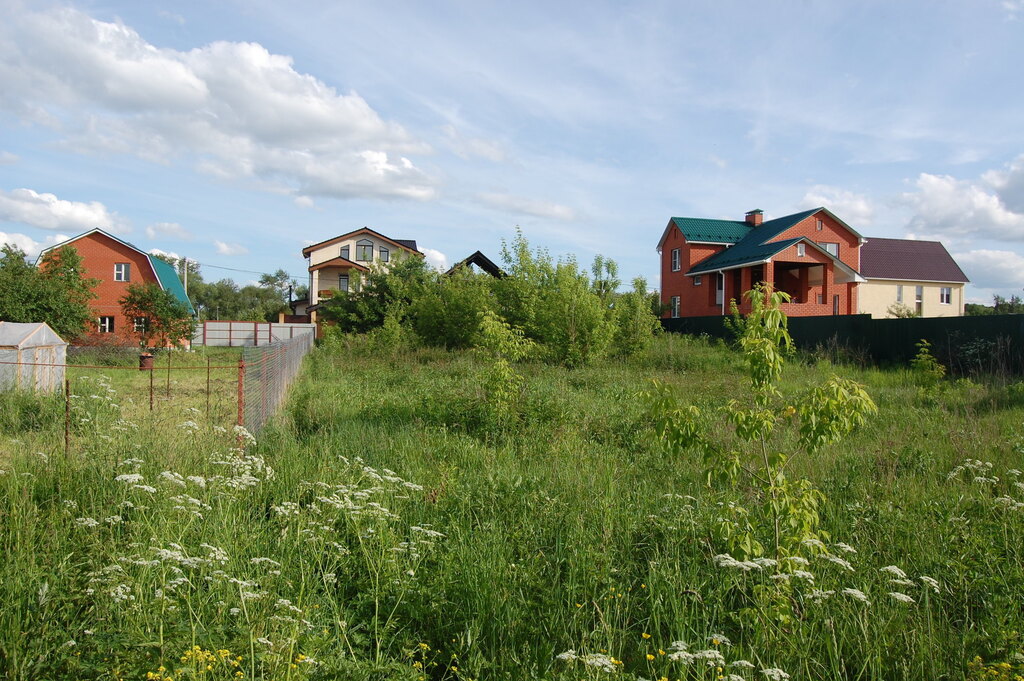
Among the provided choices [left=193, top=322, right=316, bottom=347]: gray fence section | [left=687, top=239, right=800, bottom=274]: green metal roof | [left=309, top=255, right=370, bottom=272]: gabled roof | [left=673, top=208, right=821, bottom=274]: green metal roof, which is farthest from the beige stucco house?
[left=193, top=322, right=316, bottom=347]: gray fence section

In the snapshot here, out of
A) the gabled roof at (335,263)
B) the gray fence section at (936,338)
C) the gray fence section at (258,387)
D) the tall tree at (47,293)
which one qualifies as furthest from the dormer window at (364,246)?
the gray fence section at (258,387)

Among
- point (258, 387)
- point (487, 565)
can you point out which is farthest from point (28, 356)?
point (487, 565)

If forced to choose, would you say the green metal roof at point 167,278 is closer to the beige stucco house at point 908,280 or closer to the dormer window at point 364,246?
the dormer window at point 364,246

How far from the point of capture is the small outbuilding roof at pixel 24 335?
13.4 m

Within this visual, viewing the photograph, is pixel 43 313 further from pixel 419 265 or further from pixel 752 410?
pixel 752 410

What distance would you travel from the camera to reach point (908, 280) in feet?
126

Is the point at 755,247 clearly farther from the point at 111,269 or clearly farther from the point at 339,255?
the point at 111,269

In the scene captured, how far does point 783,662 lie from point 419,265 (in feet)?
95.2

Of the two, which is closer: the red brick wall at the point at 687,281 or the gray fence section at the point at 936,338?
the gray fence section at the point at 936,338

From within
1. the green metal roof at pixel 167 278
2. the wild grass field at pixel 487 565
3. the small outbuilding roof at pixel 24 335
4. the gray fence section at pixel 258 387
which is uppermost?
the green metal roof at pixel 167 278

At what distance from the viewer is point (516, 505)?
16.4ft

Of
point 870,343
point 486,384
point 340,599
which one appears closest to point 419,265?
point 870,343

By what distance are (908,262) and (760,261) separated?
16.6 m

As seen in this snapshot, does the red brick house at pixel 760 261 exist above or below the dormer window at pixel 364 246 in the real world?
below
